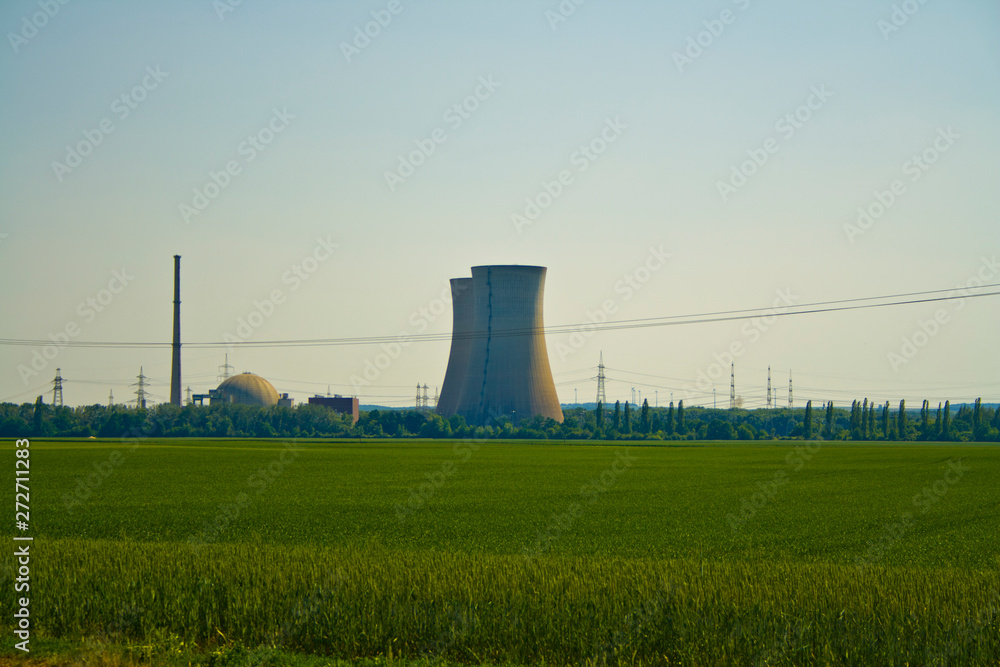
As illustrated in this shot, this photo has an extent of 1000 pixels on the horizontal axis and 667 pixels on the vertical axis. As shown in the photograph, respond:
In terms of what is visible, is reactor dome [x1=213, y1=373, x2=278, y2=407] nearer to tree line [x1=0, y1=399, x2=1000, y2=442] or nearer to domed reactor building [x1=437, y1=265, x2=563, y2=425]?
tree line [x1=0, y1=399, x2=1000, y2=442]

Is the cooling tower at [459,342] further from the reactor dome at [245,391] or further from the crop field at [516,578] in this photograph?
the reactor dome at [245,391]

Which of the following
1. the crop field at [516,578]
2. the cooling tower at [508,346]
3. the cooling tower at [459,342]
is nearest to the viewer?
the crop field at [516,578]

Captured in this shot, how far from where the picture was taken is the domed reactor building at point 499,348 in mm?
52844

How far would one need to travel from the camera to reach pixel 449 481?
2525 cm

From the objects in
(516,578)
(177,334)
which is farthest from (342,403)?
(516,578)

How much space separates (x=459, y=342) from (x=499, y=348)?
4794mm

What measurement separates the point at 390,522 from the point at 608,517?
4.14 m

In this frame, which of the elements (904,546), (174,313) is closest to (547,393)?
(174,313)

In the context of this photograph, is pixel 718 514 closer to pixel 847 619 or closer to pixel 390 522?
pixel 390 522

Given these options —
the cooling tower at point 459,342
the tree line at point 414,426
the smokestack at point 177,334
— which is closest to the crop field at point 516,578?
the cooling tower at point 459,342

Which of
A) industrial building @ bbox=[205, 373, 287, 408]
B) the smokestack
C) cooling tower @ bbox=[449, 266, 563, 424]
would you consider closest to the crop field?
cooling tower @ bbox=[449, 266, 563, 424]

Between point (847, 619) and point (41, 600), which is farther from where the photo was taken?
point (41, 600)

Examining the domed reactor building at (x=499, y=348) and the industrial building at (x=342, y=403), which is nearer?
the domed reactor building at (x=499, y=348)

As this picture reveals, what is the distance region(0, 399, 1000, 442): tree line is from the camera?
215 ft
